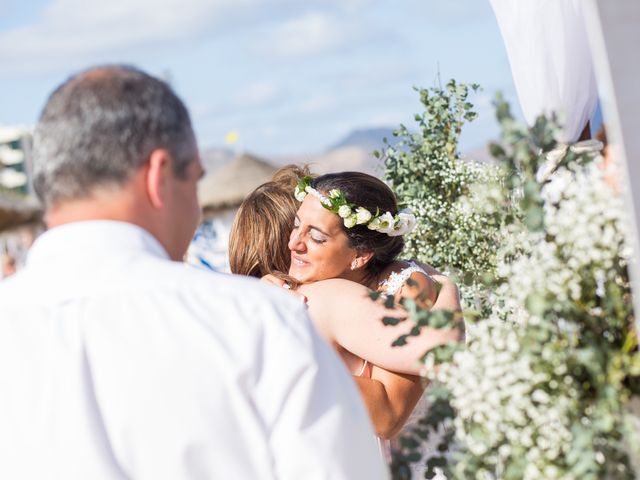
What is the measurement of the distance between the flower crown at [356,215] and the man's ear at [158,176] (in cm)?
166

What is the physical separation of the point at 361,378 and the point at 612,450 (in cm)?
136

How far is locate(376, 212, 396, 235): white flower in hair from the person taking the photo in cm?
344

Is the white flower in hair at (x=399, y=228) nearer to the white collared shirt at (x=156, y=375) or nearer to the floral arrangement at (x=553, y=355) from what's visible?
the floral arrangement at (x=553, y=355)

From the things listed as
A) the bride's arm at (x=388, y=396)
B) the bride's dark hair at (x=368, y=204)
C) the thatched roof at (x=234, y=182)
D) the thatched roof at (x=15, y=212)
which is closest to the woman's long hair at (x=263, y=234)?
the bride's dark hair at (x=368, y=204)

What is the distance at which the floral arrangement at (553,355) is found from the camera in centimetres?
174

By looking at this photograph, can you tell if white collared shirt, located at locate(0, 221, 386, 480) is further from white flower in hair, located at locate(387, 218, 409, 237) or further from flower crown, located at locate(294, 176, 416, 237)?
white flower in hair, located at locate(387, 218, 409, 237)

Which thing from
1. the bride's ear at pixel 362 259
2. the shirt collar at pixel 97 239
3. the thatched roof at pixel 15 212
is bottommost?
the thatched roof at pixel 15 212

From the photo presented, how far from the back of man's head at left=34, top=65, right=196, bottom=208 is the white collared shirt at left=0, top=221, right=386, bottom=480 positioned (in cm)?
8

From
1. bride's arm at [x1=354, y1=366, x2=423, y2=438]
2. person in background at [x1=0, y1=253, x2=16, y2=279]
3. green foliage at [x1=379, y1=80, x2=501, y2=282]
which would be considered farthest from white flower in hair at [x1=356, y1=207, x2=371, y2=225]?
person in background at [x1=0, y1=253, x2=16, y2=279]

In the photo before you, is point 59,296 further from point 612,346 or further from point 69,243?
point 612,346

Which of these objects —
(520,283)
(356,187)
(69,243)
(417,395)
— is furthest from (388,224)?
(69,243)

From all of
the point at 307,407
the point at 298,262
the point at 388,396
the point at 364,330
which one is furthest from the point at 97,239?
the point at 298,262

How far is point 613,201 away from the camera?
5.96ft

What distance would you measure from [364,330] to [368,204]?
0.66 meters
